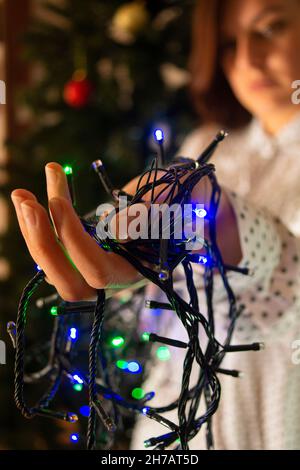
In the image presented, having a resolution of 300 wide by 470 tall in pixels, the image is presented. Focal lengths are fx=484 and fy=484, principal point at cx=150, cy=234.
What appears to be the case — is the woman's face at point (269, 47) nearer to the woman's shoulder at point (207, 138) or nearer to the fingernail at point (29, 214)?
the woman's shoulder at point (207, 138)

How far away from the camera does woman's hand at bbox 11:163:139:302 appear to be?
1.13 feet

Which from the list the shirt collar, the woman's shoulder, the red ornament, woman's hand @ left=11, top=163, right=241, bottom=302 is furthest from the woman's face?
woman's hand @ left=11, top=163, right=241, bottom=302

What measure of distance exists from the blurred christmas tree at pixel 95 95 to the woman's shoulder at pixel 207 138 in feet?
0.28

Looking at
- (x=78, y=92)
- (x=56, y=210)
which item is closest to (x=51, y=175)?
(x=56, y=210)

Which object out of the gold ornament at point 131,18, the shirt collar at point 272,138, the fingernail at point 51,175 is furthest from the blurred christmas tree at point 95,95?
the fingernail at point 51,175

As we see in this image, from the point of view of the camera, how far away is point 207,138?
0.89 meters

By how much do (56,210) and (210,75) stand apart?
0.59 metres

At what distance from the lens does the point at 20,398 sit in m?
0.36

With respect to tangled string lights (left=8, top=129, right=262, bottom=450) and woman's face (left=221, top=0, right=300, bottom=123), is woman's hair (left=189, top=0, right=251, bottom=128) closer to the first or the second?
woman's face (left=221, top=0, right=300, bottom=123)

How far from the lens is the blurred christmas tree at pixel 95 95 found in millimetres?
917

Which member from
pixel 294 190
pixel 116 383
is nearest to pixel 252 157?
pixel 294 190

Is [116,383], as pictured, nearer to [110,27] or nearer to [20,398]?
[20,398]

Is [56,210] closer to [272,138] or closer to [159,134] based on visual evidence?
[159,134]

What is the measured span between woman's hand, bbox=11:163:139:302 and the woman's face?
1.50 ft
